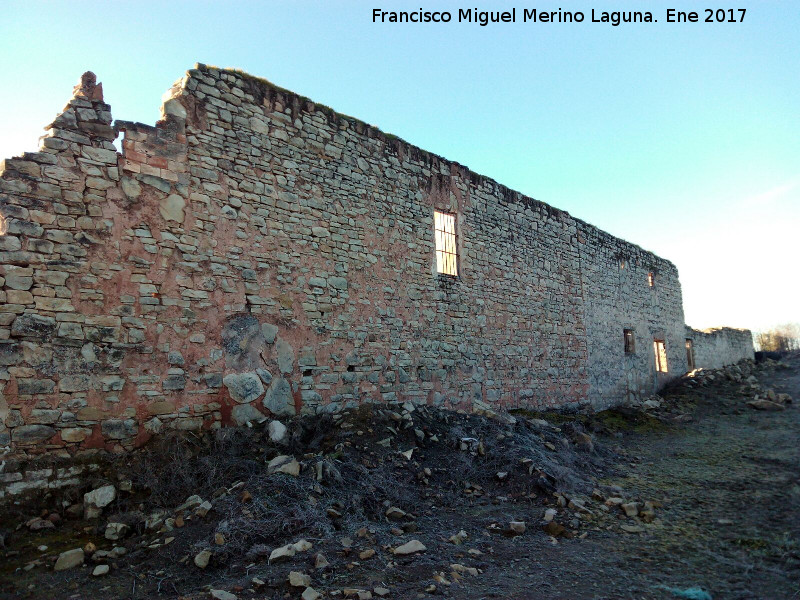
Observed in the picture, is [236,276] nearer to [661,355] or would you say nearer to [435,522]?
[435,522]

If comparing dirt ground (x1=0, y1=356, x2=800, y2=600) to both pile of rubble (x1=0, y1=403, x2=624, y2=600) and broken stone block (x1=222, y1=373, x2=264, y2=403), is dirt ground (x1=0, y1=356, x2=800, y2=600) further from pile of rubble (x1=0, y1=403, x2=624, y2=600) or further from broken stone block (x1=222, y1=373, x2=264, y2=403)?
broken stone block (x1=222, y1=373, x2=264, y2=403)

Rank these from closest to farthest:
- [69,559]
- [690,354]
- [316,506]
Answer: [69,559], [316,506], [690,354]

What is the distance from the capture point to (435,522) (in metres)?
4.53

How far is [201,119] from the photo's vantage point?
19.2 feet

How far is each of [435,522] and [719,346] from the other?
1990 centimetres

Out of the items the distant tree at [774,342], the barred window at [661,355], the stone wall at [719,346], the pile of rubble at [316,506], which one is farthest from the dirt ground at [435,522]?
the distant tree at [774,342]

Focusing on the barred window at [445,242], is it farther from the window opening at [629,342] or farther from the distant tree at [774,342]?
the distant tree at [774,342]

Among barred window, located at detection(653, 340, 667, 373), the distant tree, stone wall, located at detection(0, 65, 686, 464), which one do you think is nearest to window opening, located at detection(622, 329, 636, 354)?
barred window, located at detection(653, 340, 667, 373)

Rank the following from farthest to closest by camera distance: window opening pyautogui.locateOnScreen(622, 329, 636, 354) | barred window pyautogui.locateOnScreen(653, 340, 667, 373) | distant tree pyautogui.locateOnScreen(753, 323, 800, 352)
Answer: distant tree pyautogui.locateOnScreen(753, 323, 800, 352) → barred window pyautogui.locateOnScreen(653, 340, 667, 373) → window opening pyautogui.locateOnScreen(622, 329, 636, 354)

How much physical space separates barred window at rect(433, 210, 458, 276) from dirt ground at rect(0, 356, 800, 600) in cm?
270

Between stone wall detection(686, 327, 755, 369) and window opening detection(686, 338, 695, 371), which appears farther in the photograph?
stone wall detection(686, 327, 755, 369)

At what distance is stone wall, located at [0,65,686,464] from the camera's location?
15.3 feet

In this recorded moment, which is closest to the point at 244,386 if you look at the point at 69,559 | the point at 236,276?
the point at 236,276

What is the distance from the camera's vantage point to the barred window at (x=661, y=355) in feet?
48.8
